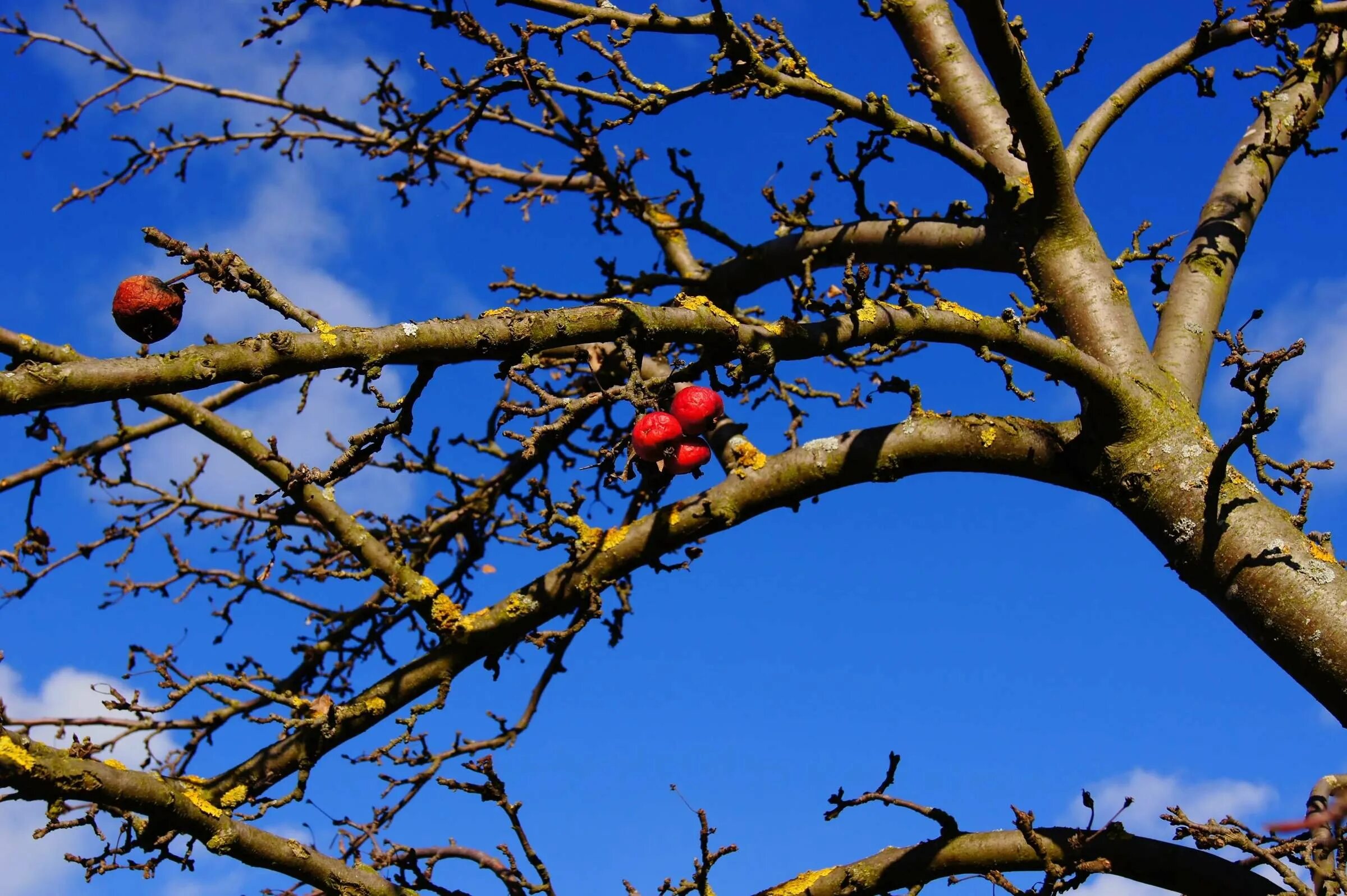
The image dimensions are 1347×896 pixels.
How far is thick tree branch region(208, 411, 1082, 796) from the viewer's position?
3.42 metres

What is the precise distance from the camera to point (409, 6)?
457 centimetres

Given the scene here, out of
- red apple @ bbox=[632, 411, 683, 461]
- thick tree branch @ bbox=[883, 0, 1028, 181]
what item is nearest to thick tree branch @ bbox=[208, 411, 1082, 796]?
red apple @ bbox=[632, 411, 683, 461]

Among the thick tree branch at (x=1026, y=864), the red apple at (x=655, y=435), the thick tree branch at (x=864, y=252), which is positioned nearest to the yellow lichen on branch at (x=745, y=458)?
the red apple at (x=655, y=435)

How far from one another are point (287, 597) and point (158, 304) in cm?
235

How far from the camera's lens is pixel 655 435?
9.80ft

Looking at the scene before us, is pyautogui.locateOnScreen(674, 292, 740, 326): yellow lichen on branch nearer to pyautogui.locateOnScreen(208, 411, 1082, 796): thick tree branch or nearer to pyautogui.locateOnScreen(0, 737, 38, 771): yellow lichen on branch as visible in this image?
pyautogui.locateOnScreen(208, 411, 1082, 796): thick tree branch

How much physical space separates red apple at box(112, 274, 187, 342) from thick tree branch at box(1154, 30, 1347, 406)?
3.22 metres

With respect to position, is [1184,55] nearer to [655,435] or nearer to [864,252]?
[864,252]

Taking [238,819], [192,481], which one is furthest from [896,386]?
[192,481]

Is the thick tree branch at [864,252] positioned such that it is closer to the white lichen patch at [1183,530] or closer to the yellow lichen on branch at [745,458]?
the yellow lichen on branch at [745,458]

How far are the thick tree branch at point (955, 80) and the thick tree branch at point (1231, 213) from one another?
805 millimetres

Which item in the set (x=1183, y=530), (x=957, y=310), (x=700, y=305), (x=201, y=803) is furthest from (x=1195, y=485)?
(x=201, y=803)

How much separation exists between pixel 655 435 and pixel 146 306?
136cm

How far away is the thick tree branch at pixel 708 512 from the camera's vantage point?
3416mm
